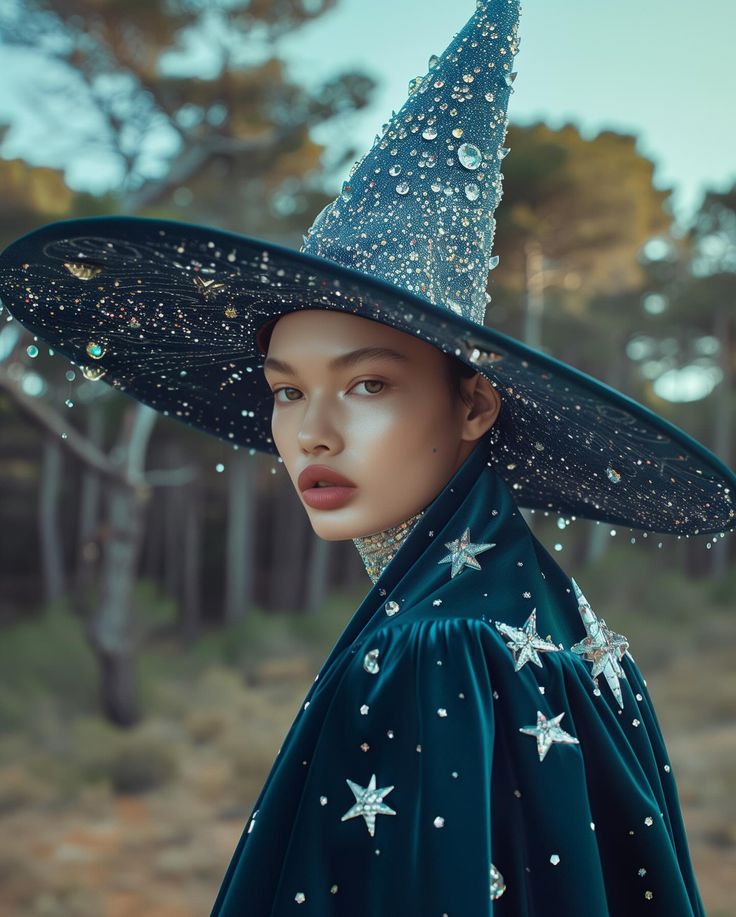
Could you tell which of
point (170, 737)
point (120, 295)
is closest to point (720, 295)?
point (170, 737)

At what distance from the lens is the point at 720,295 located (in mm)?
13219

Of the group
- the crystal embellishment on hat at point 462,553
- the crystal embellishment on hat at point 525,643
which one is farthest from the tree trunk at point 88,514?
the crystal embellishment on hat at point 525,643

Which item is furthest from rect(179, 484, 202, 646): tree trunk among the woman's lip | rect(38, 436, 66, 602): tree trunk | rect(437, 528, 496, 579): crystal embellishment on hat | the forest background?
rect(437, 528, 496, 579): crystal embellishment on hat

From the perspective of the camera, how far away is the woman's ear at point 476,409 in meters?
1.61

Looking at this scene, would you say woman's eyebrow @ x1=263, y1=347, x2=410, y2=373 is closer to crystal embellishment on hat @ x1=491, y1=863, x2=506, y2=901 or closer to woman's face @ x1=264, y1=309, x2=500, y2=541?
woman's face @ x1=264, y1=309, x2=500, y2=541

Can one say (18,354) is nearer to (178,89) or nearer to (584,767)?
(178,89)

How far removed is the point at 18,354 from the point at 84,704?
12.6 feet

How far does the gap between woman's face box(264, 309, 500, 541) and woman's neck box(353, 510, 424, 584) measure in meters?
0.03

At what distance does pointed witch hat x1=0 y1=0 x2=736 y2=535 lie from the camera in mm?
1263

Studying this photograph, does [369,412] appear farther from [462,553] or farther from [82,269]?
[82,269]

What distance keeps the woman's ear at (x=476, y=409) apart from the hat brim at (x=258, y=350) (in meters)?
0.03

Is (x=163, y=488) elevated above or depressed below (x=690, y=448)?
above

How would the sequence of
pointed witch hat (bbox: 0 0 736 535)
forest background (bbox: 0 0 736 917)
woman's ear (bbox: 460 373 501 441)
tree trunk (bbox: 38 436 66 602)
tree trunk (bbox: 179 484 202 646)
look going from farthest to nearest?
tree trunk (bbox: 179 484 202 646)
tree trunk (bbox: 38 436 66 602)
forest background (bbox: 0 0 736 917)
woman's ear (bbox: 460 373 501 441)
pointed witch hat (bbox: 0 0 736 535)

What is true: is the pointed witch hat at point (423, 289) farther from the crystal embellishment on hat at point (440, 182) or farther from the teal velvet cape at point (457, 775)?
the teal velvet cape at point (457, 775)
